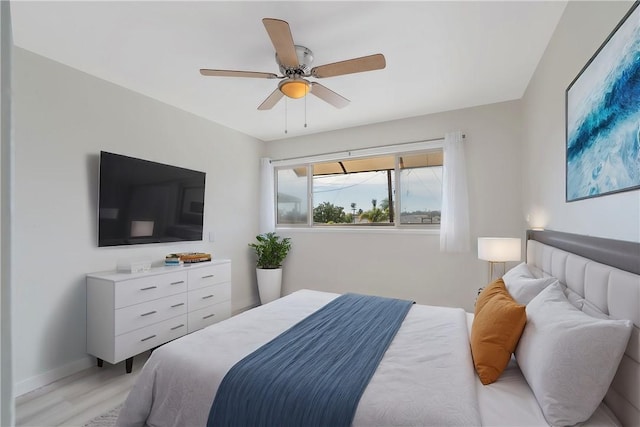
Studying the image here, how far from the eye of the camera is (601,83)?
142 cm

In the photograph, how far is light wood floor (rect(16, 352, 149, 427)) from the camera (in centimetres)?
201

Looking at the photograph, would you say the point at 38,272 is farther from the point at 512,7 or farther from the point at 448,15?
the point at 512,7

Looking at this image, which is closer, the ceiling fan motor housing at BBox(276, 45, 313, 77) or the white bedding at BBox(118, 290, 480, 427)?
the white bedding at BBox(118, 290, 480, 427)

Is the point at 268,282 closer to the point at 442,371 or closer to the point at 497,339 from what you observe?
the point at 442,371

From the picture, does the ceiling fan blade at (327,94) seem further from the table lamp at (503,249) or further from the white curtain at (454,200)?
the table lamp at (503,249)

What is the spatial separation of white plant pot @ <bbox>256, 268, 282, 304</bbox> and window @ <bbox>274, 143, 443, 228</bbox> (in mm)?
836

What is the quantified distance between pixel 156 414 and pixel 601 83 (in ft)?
8.62

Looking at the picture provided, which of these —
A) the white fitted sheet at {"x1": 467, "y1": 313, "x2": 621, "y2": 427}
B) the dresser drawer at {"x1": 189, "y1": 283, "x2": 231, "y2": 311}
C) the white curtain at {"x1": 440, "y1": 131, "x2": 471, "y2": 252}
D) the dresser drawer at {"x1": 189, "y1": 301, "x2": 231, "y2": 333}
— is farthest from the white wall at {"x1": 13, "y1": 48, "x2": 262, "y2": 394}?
the white curtain at {"x1": 440, "y1": 131, "x2": 471, "y2": 252}

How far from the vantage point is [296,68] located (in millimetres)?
2168

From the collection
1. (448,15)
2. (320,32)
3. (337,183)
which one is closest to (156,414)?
(320,32)

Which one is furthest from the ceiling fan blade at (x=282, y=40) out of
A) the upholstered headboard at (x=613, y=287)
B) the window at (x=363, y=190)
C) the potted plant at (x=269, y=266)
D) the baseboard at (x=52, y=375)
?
the baseboard at (x=52, y=375)

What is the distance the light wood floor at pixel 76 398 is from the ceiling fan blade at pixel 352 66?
2704 millimetres

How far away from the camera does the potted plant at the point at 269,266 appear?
4.34 meters

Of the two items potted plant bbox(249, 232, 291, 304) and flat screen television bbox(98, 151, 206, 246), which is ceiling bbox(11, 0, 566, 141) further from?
potted plant bbox(249, 232, 291, 304)
